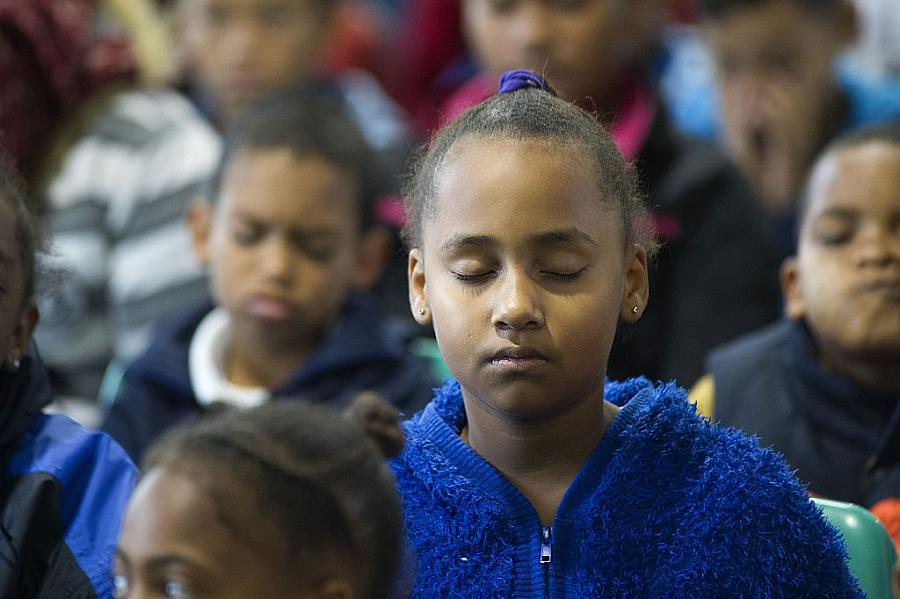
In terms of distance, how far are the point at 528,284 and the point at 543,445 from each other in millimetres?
236

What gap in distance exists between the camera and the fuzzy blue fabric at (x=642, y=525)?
5.50 feet

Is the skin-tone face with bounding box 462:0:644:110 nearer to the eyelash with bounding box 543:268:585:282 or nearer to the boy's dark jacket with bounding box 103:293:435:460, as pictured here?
the boy's dark jacket with bounding box 103:293:435:460

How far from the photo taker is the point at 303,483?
145 centimetres

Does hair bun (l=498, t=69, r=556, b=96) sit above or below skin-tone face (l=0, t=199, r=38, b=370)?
above

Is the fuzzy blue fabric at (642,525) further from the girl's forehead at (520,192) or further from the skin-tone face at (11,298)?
the skin-tone face at (11,298)

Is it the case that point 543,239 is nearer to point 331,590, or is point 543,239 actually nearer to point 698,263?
point 331,590

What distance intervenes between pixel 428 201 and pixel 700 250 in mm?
1409

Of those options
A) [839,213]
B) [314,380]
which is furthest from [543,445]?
[314,380]

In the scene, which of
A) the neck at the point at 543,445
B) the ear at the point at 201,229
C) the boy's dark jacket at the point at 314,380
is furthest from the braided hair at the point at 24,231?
the ear at the point at 201,229

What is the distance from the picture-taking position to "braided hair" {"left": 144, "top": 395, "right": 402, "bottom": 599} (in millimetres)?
1431

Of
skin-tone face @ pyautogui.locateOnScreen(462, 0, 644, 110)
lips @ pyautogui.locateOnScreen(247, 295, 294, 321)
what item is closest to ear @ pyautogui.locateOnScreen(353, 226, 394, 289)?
lips @ pyautogui.locateOnScreen(247, 295, 294, 321)

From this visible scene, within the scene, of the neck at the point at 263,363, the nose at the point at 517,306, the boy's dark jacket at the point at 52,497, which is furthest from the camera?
the neck at the point at 263,363

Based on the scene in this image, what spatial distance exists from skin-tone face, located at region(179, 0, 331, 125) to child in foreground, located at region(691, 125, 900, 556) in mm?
1677

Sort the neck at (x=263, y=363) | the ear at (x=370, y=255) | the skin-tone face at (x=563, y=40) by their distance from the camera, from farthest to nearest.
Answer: the skin-tone face at (x=563, y=40), the ear at (x=370, y=255), the neck at (x=263, y=363)
